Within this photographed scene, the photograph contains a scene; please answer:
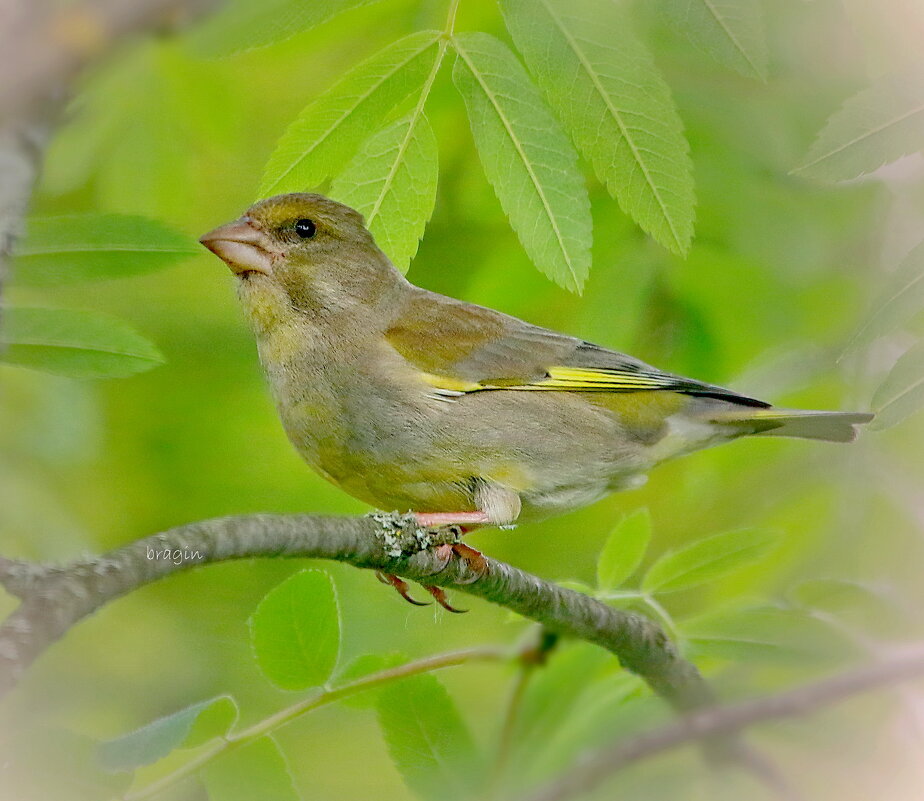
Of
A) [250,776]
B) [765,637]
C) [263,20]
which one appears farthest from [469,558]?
[263,20]

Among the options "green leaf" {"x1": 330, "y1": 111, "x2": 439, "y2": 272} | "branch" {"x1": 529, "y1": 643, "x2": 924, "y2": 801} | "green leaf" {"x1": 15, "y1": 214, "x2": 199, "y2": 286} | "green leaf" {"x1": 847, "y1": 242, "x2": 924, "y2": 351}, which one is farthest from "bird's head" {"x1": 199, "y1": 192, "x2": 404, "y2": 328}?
"branch" {"x1": 529, "y1": 643, "x2": 924, "y2": 801}

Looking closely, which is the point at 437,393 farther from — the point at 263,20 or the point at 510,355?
the point at 263,20

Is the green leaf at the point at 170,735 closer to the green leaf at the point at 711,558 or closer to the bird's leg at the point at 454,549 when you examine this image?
the bird's leg at the point at 454,549

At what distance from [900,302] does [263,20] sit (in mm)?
1509

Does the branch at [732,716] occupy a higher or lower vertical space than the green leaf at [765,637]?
lower

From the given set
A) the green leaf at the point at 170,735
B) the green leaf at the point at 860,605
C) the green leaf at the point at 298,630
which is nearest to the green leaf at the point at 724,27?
the green leaf at the point at 860,605

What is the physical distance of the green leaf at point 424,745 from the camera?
2238 millimetres

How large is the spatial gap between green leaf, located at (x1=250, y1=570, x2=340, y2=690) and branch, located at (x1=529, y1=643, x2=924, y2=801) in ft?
1.77

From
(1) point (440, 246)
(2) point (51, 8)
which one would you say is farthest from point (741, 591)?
(2) point (51, 8)

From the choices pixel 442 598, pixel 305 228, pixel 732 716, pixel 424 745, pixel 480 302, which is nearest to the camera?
pixel 424 745

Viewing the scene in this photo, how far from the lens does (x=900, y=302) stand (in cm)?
231

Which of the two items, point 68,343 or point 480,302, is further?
point 480,302

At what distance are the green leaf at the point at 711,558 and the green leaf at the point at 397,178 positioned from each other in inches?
38.3

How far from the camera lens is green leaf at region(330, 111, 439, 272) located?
7.09ft
